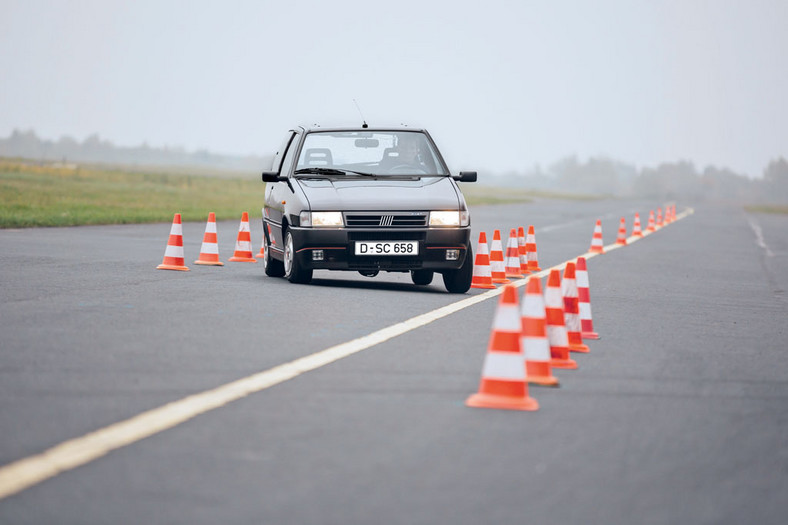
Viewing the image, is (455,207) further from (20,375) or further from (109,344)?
(20,375)

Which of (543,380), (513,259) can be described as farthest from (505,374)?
(513,259)

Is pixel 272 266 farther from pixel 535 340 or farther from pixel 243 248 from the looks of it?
pixel 535 340

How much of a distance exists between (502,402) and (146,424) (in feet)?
6.57

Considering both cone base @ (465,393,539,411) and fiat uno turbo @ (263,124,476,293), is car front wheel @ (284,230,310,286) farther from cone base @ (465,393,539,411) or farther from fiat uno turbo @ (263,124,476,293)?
cone base @ (465,393,539,411)

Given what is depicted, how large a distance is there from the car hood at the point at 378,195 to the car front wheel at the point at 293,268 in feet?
1.96

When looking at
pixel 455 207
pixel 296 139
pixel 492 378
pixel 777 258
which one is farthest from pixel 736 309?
pixel 777 258

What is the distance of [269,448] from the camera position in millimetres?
5648

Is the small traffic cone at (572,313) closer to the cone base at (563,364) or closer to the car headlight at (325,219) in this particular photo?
the cone base at (563,364)

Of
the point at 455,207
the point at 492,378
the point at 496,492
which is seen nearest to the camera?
the point at 496,492

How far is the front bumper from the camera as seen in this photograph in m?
13.5

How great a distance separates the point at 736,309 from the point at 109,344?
7.84 m

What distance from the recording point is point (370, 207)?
1350 centimetres

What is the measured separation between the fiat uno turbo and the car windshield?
0.04 ft

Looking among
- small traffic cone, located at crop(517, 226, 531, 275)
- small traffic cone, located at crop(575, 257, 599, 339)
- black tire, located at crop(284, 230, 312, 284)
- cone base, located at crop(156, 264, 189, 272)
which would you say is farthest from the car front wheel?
small traffic cone, located at crop(517, 226, 531, 275)
